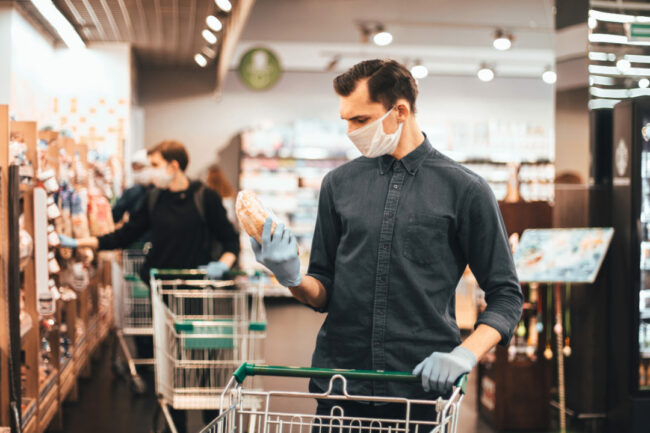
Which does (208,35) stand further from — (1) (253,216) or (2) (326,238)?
(1) (253,216)

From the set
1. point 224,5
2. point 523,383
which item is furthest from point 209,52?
point 523,383

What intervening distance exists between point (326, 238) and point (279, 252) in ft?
1.22

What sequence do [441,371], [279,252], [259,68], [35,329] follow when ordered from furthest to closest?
1. [259,68]
2. [35,329]
3. [279,252]
4. [441,371]

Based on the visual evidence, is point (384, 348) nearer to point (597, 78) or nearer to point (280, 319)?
point (597, 78)

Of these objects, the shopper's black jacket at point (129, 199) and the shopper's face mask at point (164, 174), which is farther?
the shopper's black jacket at point (129, 199)

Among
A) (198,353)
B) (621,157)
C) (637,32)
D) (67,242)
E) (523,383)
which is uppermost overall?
(637,32)

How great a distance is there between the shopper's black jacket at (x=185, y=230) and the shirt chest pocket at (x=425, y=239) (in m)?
2.56

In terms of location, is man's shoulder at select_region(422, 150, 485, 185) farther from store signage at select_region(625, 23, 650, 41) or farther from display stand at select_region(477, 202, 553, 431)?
store signage at select_region(625, 23, 650, 41)

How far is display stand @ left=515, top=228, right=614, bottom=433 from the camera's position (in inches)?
185

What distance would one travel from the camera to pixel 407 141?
7.00 feet

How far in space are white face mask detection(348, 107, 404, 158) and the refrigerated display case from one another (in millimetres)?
3031

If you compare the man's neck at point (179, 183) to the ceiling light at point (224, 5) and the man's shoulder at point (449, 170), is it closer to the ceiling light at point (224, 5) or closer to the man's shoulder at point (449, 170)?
the man's shoulder at point (449, 170)

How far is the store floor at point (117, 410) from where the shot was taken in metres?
4.88

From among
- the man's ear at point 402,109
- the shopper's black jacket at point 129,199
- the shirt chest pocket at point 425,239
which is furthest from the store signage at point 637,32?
the shopper's black jacket at point 129,199
